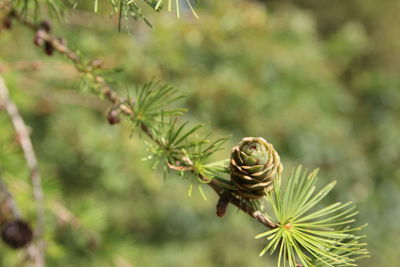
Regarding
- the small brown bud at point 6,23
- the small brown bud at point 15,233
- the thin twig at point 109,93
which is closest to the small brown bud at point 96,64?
the thin twig at point 109,93

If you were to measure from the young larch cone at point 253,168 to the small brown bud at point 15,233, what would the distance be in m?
0.35

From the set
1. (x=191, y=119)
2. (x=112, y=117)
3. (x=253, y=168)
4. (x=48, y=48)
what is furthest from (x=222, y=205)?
(x=191, y=119)

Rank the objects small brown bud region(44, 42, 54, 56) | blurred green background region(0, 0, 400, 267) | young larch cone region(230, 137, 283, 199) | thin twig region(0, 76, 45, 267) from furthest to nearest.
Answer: blurred green background region(0, 0, 400, 267), thin twig region(0, 76, 45, 267), small brown bud region(44, 42, 54, 56), young larch cone region(230, 137, 283, 199)

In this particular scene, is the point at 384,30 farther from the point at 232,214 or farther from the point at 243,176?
the point at 243,176

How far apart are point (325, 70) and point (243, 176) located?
5.59ft

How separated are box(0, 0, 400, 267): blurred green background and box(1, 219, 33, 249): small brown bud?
0.54ft

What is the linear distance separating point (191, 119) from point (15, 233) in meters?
0.92

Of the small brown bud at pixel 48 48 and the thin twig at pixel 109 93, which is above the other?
the small brown bud at pixel 48 48

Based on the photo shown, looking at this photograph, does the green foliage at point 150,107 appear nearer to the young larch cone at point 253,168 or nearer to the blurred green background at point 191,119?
the young larch cone at point 253,168

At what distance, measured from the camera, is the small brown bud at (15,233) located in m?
0.60

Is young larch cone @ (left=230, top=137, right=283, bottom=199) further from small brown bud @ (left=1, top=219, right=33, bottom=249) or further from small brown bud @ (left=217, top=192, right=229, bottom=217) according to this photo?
small brown bud @ (left=1, top=219, right=33, bottom=249)

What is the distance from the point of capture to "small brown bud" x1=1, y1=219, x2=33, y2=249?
0.60m

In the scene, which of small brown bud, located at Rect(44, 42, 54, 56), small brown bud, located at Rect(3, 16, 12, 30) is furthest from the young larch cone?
small brown bud, located at Rect(3, 16, 12, 30)

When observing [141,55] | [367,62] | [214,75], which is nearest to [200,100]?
[214,75]
